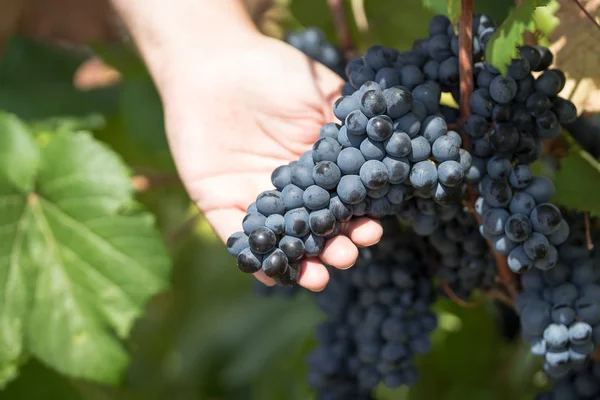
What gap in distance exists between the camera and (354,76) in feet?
2.56

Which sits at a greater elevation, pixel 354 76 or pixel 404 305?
pixel 354 76

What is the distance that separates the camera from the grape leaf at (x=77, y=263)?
1184 millimetres

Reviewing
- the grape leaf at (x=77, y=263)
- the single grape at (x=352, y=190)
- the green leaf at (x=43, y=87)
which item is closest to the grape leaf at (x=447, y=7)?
the single grape at (x=352, y=190)

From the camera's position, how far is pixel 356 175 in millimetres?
737

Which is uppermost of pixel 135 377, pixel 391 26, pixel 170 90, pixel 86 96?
pixel 391 26

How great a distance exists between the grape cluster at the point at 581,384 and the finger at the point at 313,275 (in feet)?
1.26

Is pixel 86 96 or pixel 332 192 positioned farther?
pixel 86 96

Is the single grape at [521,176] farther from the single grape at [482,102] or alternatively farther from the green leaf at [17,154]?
the green leaf at [17,154]

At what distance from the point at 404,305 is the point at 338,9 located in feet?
1.86

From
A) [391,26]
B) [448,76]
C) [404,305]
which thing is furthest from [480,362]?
[448,76]

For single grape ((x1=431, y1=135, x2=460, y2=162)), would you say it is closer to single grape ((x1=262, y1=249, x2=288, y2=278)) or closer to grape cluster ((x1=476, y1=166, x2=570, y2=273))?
grape cluster ((x1=476, y1=166, x2=570, y2=273))

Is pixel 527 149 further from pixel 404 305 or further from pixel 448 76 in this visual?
pixel 404 305

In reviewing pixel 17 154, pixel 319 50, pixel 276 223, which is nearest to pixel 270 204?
pixel 276 223

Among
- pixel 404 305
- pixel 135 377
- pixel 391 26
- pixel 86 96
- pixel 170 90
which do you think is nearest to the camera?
pixel 404 305
